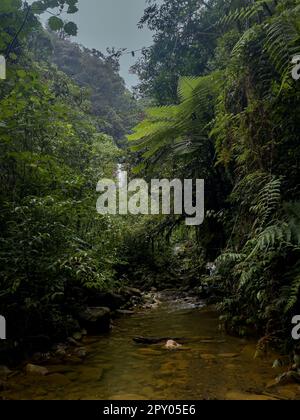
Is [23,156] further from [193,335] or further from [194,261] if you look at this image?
[194,261]

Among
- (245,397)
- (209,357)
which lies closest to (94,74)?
(209,357)

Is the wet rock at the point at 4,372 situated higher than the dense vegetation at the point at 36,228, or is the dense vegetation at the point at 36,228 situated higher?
the dense vegetation at the point at 36,228

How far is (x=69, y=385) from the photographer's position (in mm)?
2555

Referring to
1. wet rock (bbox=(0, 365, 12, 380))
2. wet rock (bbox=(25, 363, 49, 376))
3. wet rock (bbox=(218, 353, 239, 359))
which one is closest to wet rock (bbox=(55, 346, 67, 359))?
wet rock (bbox=(25, 363, 49, 376))

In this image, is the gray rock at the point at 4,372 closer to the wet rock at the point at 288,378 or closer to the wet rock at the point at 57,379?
Answer: the wet rock at the point at 57,379

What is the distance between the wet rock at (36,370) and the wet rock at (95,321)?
1.32 meters

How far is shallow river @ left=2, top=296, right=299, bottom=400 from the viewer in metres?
2.38

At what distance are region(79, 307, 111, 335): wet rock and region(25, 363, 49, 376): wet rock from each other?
1316mm

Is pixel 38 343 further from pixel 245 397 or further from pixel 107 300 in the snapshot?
pixel 107 300

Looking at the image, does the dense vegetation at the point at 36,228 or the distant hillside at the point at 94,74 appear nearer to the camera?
the dense vegetation at the point at 36,228

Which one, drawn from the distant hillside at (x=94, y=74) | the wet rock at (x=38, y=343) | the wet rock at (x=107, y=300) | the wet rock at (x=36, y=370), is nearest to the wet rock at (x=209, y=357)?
the wet rock at (x=36, y=370)

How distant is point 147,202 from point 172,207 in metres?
1.77

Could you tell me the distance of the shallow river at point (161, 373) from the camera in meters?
2.38

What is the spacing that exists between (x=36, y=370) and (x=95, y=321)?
1.42m
